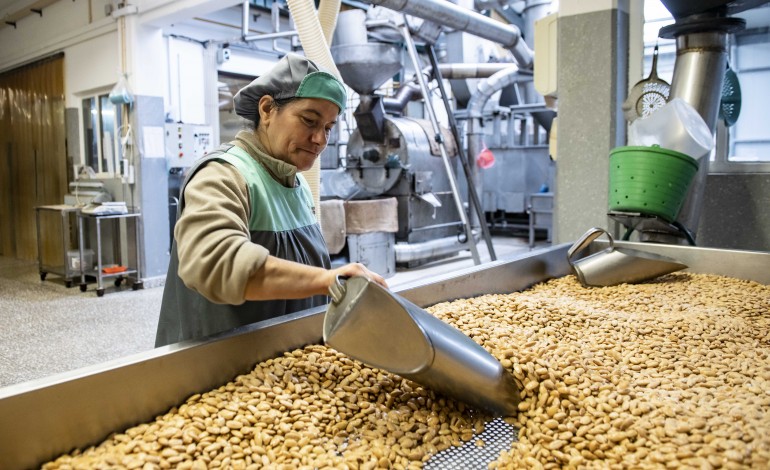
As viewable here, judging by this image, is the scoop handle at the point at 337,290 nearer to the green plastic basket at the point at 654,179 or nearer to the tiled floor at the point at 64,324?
the green plastic basket at the point at 654,179

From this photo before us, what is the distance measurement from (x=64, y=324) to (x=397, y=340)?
3751 millimetres

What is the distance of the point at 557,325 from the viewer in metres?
1.52

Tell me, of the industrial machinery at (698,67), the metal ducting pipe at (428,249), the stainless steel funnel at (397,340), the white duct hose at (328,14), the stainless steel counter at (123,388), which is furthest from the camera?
the metal ducting pipe at (428,249)

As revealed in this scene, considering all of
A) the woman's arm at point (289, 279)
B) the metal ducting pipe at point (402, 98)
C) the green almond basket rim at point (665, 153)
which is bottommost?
the woman's arm at point (289, 279)

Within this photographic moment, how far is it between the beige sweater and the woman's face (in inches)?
7.8

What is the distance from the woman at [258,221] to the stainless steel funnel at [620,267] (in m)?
1.01

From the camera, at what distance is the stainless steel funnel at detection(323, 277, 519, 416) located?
998mm

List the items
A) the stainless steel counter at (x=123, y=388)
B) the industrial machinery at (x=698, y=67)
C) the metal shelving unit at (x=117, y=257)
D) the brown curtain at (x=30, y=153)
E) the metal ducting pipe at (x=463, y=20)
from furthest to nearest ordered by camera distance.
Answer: the brown curtain at (x=30, y=153)
the metal shelving unit at (x=117, y=257)
the metal ducting pipe at (x=463, y=20)
the industrial machinery at (x=698, y=67)
the stainless steel counter at (x=123, y=388)

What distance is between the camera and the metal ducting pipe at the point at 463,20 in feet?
13.4

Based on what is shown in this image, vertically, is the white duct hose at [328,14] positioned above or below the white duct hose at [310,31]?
above

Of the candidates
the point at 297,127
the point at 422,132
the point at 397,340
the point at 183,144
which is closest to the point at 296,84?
the point at 297,127

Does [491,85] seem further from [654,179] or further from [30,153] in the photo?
[30,153]

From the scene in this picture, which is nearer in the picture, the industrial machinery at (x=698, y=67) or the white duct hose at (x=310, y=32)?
the white duct hose at (x=310, y=32)

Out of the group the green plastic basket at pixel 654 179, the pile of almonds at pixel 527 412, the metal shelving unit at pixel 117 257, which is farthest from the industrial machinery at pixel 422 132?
the pile of almonds at pixel 527 412
